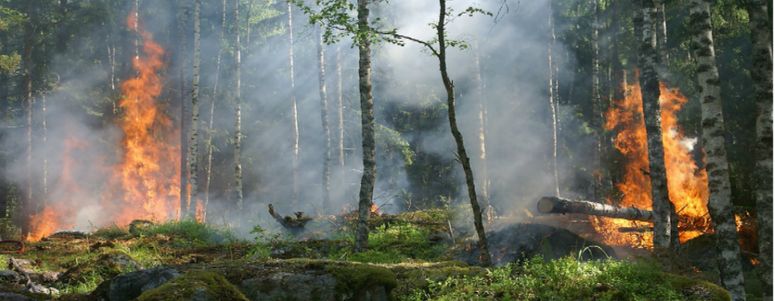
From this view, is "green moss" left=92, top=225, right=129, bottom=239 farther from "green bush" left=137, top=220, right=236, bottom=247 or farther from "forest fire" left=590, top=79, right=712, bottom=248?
"forest fire" left=590, top=79, right=712, bottom=248

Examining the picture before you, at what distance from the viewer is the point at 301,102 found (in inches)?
1444

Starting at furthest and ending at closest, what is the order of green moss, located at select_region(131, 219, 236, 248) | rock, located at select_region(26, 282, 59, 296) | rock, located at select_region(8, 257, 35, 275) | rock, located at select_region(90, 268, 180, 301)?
green moss, located at select_region(131, 219, 236, 248) < rock, located at select_region(8, 257, 35, 275) < rock, located at select_region(26, 282, 59, 296) < rock, located at select_region(90, 268, 180, 301)

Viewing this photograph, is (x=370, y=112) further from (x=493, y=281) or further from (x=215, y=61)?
(x=215, y=61)

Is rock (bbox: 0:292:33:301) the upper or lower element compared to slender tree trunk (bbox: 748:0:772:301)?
lower

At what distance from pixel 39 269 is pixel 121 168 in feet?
59.4

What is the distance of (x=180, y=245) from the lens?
46.9 ft

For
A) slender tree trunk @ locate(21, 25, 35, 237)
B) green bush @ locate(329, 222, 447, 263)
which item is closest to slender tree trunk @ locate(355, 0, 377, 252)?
green bush @ locate(329, 222, 447, 263)

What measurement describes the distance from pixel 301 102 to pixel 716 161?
2998 centimetres

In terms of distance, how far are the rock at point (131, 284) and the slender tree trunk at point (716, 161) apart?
7.06m

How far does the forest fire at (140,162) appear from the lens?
27.1 m

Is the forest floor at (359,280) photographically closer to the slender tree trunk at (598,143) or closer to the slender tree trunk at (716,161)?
the slender tree trunk at (716,161)

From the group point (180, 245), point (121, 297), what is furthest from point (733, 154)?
point (121, 297)

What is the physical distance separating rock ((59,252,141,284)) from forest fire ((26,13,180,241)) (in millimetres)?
17030

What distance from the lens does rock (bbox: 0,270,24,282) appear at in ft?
26.7
